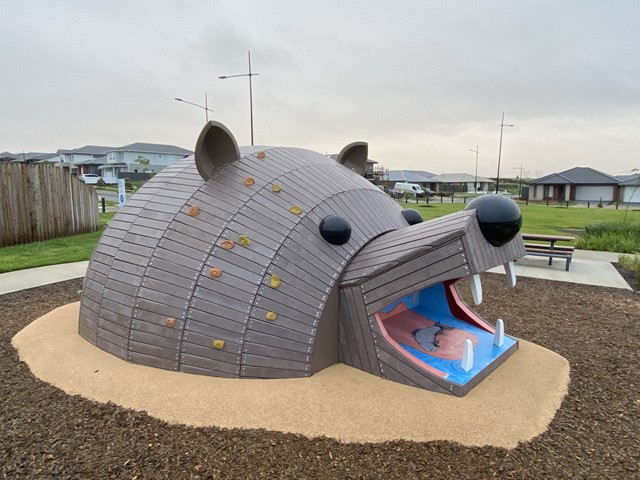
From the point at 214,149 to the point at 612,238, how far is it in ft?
54.8

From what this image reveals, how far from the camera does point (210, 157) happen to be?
570cm

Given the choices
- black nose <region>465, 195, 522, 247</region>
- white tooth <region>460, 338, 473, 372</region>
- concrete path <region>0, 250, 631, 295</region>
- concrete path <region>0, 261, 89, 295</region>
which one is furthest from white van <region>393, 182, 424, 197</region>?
black nose <region>465, 195, 522, 247</region>

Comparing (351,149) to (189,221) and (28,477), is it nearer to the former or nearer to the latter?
(189,221)

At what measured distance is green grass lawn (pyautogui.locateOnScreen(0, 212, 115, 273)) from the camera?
40.9ft

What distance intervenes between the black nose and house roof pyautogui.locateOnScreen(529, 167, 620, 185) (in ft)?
171

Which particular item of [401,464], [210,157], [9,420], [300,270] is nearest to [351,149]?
[210,157]

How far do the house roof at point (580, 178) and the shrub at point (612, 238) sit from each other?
36.2 m

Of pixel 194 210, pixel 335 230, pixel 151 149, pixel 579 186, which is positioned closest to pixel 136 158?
pixel 151 149

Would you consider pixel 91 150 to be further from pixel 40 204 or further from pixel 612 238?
pixel 612 238

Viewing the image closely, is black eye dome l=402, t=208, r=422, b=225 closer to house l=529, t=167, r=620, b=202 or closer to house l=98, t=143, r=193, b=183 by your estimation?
house l=529, t=167, r=620, b=202

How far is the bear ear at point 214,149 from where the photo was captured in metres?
5.41

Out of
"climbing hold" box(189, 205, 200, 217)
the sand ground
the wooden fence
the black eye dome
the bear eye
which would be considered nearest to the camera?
the sand ground

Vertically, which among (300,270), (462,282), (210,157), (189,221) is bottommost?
(462,282)

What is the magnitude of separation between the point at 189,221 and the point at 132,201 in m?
1.59
